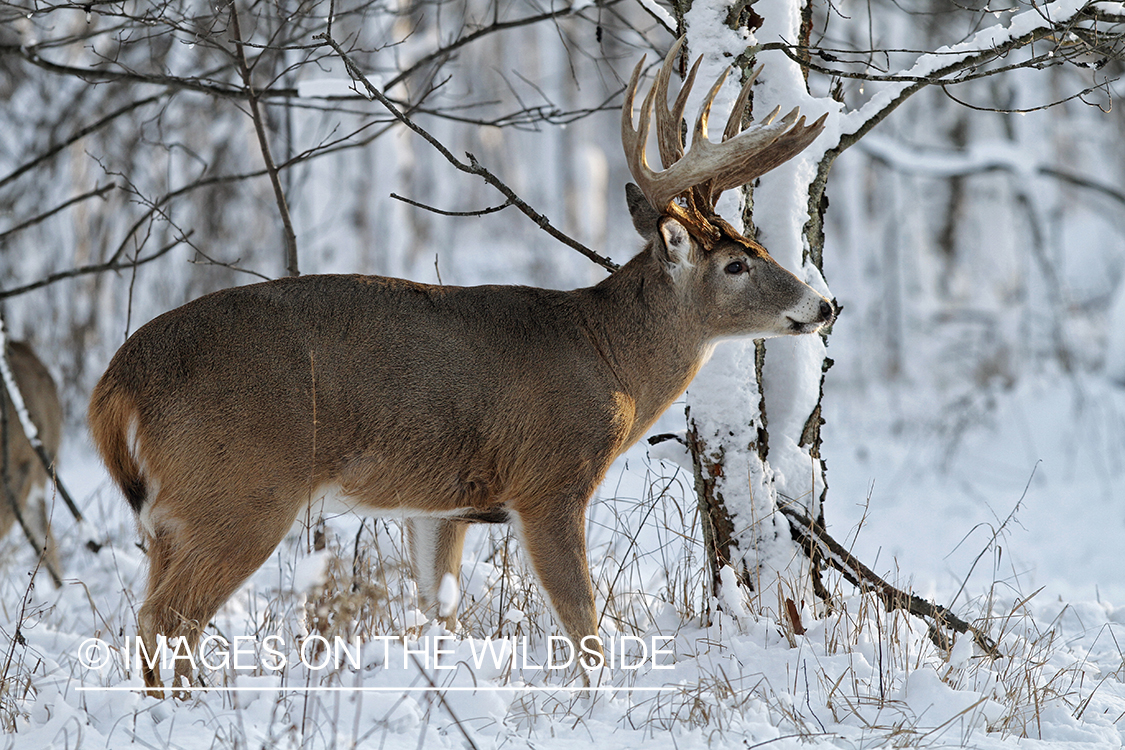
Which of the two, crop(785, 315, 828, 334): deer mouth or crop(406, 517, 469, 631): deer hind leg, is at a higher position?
crop(785, 315, 828, 334): deer mouth

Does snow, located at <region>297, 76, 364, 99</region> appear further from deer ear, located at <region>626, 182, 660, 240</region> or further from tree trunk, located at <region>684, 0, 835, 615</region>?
tree trunk, located at <region>684, 0, 835, 615</region>

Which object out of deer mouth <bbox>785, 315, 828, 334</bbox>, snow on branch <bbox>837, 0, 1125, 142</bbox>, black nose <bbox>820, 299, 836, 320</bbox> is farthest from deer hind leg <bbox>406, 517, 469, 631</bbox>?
snow on branch <bbox>837, 0, 1125, 142</bbox>

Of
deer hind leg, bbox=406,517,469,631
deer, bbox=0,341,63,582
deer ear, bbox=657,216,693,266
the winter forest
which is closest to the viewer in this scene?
the winter forest

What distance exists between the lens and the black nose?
14.4ft

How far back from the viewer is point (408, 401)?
4.07 meters

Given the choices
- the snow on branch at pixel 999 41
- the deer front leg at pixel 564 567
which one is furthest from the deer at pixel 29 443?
the snow on branch at pixel 999 41

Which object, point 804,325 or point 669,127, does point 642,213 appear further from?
point 804,325

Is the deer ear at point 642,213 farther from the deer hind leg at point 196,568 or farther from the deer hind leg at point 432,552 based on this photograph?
the deer hind leg at point 196,568

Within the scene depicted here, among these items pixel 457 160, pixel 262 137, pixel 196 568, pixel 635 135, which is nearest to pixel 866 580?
pixel 635 135

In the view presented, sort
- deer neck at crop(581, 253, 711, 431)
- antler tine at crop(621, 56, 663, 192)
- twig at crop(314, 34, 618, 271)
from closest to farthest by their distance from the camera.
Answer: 1. twig at crop(314, 34, 618, 271)
2. antler tine at crop(621, 56, 663, 192)
3. deer neck at crop(581, 253, 711, 431)

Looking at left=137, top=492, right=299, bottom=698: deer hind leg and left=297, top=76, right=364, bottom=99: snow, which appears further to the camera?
left=297, top=76, right=364, bottom=99: snow

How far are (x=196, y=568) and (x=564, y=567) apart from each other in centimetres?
130

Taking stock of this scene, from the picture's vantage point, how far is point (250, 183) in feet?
53.7

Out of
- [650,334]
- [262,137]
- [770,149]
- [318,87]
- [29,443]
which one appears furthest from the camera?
[29,443]
